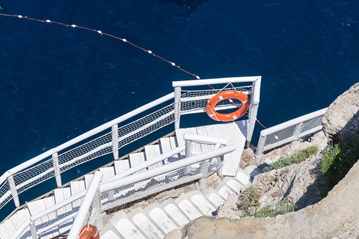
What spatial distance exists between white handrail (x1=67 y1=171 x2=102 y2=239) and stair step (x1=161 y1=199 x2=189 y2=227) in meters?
3.08

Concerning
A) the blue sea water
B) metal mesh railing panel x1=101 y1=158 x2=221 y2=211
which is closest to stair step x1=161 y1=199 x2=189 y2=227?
metal mesh railing panel x1=101 y1=158 x2=221 y2=211

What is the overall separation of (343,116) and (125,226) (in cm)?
610

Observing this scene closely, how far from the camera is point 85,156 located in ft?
56.7

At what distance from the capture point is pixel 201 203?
1566 cm

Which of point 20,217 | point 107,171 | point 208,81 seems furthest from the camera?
point 107,171

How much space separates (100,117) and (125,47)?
3858mm

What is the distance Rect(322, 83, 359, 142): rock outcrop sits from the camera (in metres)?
12.5

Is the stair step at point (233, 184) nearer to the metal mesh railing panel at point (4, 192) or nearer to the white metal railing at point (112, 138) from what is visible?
the white metal railing at point (112, 138)

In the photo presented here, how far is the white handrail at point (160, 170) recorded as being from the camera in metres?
13.6

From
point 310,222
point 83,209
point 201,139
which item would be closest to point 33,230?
point 83,209

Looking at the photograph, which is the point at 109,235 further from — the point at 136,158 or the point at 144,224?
the point at 136,158

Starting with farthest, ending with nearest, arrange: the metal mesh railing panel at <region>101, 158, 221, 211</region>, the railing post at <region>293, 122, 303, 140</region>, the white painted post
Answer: the railing post at <region>293, 122, 303, 140</region>, the white painted post, the metal mesh railing panel at <region>101, 158, 221, 211</region>

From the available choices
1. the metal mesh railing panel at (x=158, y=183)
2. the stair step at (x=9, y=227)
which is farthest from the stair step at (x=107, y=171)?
the stair step at (x=9, y=227)

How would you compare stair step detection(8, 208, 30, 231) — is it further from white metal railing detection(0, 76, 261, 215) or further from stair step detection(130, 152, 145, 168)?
stair step detection(130, 152, 145, 168)
